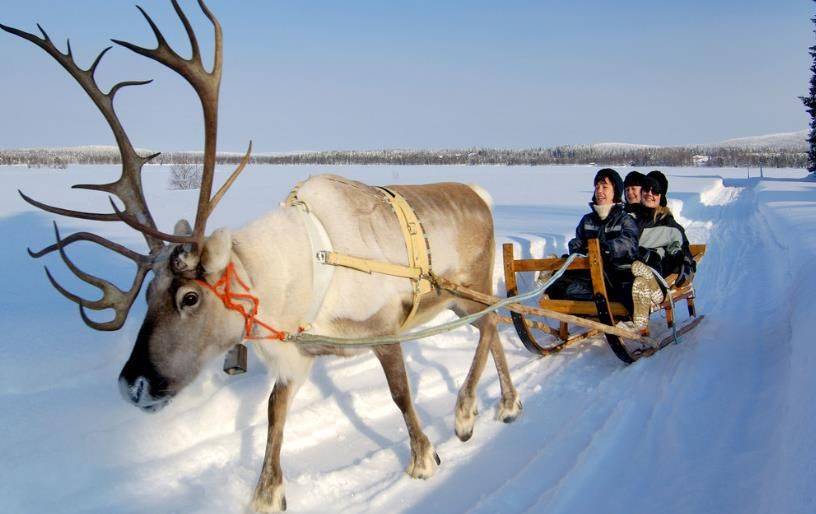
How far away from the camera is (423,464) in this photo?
360cm

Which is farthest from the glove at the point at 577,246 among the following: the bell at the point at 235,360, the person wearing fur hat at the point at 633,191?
the bell at the point at 235,360

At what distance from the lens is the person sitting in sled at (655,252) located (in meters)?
5.28

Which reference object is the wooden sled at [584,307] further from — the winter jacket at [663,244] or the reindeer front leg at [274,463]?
the reindeer front leg at [274,463]

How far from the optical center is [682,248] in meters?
6.21

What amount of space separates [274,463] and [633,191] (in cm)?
522

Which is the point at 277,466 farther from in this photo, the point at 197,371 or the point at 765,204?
the point at 765,204

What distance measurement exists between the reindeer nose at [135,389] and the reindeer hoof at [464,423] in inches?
79.7

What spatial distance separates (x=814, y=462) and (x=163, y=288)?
2980 mm

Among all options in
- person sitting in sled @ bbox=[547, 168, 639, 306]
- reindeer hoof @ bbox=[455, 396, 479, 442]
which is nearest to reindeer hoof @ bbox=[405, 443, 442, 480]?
reindeer hoof @ bbox=[455, 396, 479, 442]

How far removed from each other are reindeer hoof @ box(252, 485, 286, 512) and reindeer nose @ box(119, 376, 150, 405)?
93 cm

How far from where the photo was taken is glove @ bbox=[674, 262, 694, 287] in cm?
590

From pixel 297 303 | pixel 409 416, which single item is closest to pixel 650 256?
pixel 409 416

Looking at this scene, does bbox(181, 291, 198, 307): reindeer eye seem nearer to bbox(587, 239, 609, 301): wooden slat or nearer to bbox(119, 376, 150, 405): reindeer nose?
bbox(119, 376, 150, 405): reindeer nose

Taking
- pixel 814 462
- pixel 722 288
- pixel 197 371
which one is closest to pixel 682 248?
pixel 722 288
